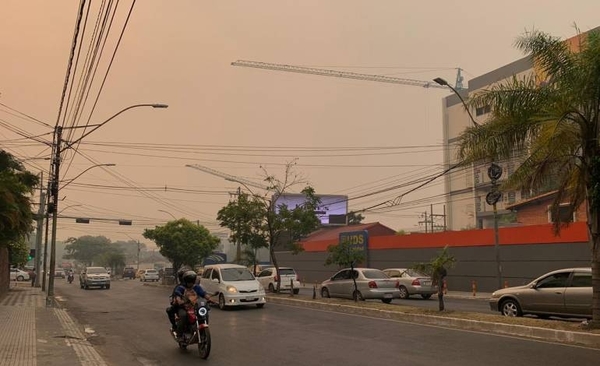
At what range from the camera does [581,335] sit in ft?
36.5

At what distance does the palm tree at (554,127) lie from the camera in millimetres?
12109

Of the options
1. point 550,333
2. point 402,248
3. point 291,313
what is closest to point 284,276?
point 402,248

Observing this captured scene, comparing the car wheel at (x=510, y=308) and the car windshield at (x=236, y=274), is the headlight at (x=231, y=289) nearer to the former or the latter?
the car windshield at (x=236, y=274)

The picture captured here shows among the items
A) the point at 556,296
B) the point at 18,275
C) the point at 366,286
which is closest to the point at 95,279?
the point at 366,286

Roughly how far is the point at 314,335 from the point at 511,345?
14.2 feet

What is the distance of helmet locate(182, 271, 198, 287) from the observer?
10414mm

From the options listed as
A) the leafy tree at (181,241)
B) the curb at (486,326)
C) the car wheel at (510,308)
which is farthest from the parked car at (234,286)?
the leafy tree at (181,241)

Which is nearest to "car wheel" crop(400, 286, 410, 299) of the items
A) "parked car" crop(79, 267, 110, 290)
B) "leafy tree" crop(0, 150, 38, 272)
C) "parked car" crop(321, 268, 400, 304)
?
"parked car" crop(321, 268, 400, 304)

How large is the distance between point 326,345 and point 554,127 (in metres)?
6.63

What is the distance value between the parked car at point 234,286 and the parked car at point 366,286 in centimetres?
387

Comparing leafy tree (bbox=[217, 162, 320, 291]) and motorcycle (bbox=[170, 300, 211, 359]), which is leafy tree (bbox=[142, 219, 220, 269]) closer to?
leafy tree (bbox=[217, 162, 320, 291])

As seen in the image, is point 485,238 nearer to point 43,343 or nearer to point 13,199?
point 13,199

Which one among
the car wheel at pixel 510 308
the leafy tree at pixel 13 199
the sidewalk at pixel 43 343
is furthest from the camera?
the leafy tree at pixel 13 199

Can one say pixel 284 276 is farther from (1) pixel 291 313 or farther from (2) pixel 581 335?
(2) pixel 581 335
